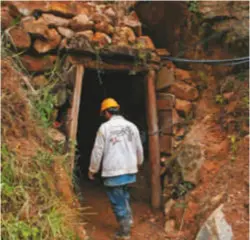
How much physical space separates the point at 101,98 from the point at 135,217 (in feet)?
9.55

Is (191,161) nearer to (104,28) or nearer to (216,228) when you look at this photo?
(216,228)

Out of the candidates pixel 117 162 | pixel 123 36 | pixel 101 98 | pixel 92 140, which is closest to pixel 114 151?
pixel 117 162

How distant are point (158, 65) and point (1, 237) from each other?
11.1ft

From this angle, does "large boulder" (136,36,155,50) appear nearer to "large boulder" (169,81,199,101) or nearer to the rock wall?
the rock wall

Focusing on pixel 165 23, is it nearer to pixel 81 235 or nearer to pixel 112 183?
pixel 112 183

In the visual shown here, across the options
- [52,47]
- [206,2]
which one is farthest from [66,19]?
[206,2]

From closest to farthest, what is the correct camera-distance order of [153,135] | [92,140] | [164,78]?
[153,135] → [164,78] → [92,140]

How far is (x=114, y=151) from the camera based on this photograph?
371cm

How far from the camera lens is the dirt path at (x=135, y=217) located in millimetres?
4047

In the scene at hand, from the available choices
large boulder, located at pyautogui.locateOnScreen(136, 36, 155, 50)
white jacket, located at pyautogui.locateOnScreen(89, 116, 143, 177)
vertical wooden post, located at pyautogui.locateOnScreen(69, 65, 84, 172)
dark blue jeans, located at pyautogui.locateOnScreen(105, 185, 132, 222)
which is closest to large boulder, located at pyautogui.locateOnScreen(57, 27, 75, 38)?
vertical wooden post, located at pyautogui.locateOnScreen(69, 65, 84, 172)

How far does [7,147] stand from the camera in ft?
9.61

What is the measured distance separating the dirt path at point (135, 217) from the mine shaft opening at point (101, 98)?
0.17 m

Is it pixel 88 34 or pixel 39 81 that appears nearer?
pixel 39 81

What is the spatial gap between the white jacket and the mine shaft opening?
1.77m
